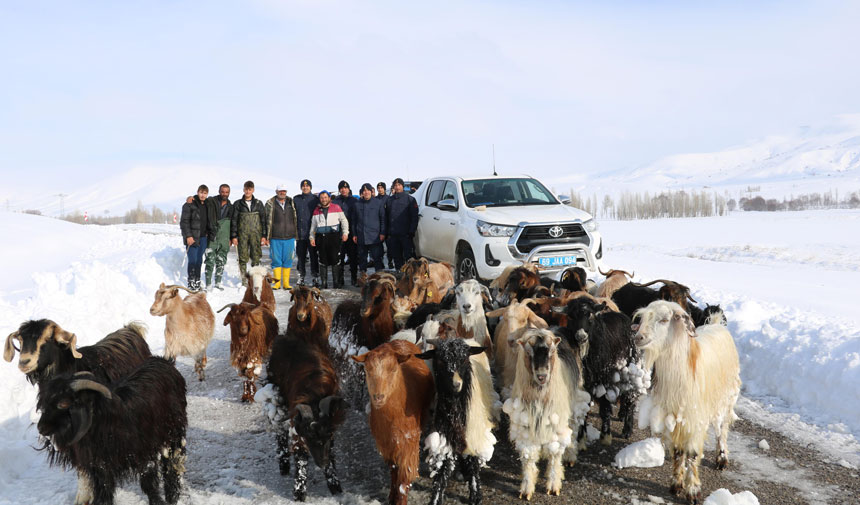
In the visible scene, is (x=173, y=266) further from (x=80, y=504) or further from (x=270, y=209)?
(x=80, y=504)

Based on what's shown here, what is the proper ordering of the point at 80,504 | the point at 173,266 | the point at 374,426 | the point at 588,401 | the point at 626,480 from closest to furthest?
the point at 80,504, the point at 374,426, the point at 626,480, the point at 588,401, the point at 173,266

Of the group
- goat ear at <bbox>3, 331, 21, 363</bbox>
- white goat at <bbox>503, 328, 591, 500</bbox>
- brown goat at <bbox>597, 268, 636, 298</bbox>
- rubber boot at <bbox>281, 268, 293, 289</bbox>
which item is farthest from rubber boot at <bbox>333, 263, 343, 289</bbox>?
white goat at <bbox>503, 328, 591, 500</bbox>

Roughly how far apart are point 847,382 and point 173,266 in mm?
13734

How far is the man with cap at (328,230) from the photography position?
12695mm

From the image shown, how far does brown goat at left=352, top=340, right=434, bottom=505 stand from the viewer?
4.21 m

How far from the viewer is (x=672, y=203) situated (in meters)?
58.4

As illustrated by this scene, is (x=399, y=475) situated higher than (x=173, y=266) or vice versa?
(x=173, y=266)

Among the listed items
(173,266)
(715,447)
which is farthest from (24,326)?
(173,266)

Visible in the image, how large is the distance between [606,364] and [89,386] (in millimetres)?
4327

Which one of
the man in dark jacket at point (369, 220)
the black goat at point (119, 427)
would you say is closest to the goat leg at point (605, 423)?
the black goat at point (119, 427)

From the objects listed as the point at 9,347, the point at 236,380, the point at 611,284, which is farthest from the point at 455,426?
the point at 611,284

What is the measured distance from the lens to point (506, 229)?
32.0 ft

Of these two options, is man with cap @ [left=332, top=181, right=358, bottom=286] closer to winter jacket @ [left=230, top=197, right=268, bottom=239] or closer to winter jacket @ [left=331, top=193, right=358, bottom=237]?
winter jacket @ [left=331, top=193, right=358, bottom=237]

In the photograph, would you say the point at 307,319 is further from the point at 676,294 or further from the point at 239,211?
the point at 239,211
